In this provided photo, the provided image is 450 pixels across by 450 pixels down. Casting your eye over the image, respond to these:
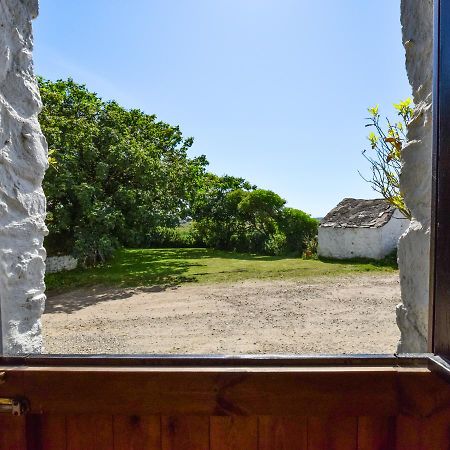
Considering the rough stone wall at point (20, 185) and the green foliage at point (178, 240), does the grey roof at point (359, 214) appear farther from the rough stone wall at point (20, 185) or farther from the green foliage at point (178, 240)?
the rough stone wall at point (20, 185)

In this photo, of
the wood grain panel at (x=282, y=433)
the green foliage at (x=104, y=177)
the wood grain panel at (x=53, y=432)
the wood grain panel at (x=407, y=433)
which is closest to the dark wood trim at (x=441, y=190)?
the wood grain panel at (x=407, y=433)

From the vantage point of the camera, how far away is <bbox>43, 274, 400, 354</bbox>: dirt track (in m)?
3.59

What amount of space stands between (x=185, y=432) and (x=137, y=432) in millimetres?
123

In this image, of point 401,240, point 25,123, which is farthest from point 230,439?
point 25,123

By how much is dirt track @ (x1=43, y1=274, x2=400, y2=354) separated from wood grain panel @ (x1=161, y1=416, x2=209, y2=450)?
2639 mm

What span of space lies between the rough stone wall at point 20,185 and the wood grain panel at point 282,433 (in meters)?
0.85

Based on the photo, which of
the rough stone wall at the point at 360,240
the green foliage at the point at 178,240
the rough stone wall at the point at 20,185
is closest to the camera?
the rough stone wall at the point at 20,185

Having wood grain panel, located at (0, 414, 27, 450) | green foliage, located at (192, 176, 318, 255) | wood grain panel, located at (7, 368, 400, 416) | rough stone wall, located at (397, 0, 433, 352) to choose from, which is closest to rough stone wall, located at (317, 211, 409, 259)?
green foliage, located at (192, 176, 318, 255)

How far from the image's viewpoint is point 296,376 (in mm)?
814

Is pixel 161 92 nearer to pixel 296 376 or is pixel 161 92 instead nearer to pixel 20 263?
pixel 20 263

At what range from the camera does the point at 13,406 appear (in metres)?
0.83

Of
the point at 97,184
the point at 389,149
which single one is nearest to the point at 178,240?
the point at 97,184

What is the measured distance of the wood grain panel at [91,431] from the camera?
2.85 ft

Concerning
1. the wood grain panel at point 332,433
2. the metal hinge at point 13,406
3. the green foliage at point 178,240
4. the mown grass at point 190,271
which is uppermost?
the metal hinge at point 13,406
